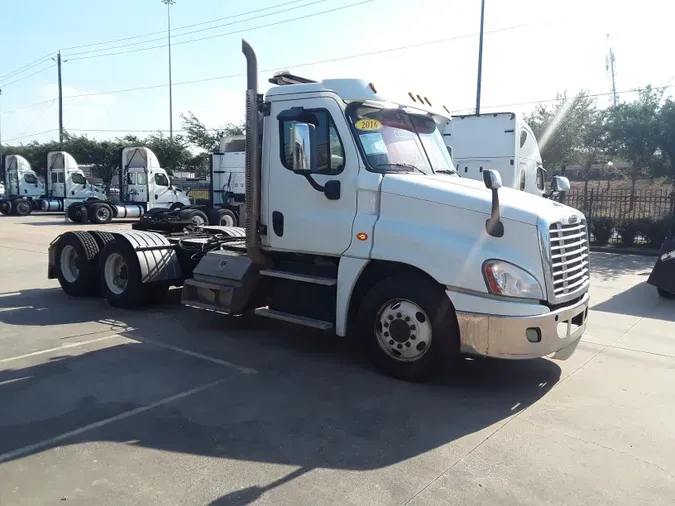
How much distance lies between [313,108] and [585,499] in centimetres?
428

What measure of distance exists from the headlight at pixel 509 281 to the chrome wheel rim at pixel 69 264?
23.6 ft

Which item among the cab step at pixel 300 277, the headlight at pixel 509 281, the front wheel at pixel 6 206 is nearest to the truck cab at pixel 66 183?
the front wheel at pixel 6 206

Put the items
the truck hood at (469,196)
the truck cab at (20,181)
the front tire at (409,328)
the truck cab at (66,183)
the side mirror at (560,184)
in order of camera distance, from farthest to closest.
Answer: the truck cab at (20,181) → the truck cab at (66,183) → the side mirror at (560,184) → the front tire at (409,328) → the truck hood at (469,196)

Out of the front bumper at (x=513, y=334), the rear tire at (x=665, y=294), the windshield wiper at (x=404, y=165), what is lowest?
the rear tire at (x=665, y=294)

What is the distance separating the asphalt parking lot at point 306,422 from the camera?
3.64 metres

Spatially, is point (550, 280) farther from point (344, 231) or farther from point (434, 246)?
point (344, 231)

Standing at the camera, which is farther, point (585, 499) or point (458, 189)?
point (458, 189)

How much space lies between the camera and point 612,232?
18.7 metres

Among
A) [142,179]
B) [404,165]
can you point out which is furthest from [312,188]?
[142,179]

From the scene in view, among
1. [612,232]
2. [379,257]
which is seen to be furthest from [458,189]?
[612,232]

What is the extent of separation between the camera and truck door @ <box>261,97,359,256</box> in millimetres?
5828

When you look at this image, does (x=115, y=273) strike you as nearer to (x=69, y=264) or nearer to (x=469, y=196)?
(x=69, y=264)

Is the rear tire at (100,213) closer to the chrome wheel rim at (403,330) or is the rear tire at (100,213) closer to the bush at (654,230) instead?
the bush at (654,230)

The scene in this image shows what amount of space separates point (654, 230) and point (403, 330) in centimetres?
1516
